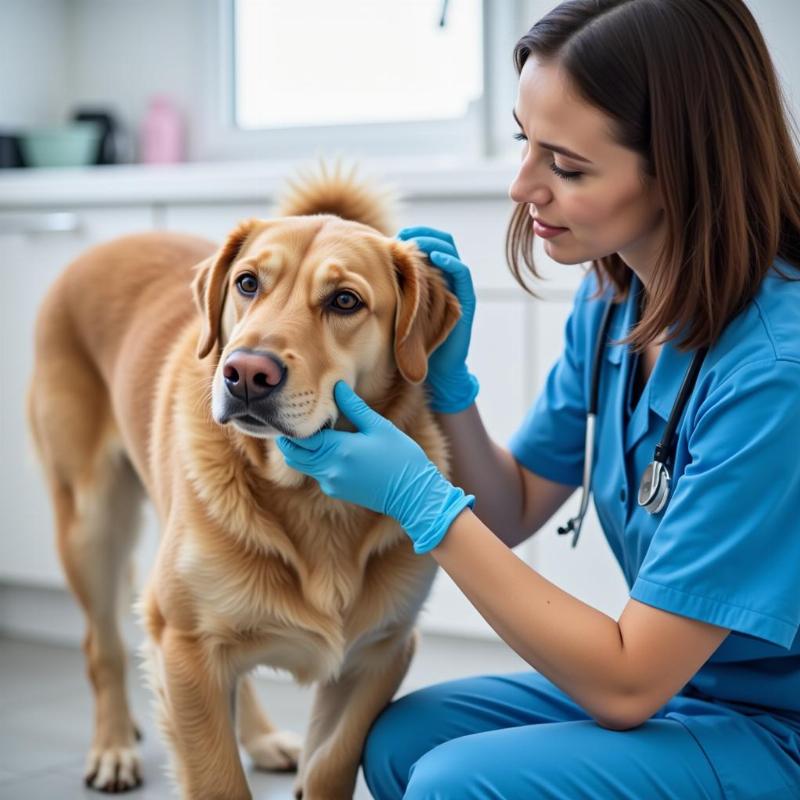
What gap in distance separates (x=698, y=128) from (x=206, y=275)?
63 cm

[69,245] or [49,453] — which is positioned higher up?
[69,245]

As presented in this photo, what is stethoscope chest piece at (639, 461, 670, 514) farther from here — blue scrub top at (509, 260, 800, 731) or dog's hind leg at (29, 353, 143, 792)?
dog's hind leg at (29, 353, 143, 792)

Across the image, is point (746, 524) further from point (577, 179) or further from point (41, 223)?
point (41, 223)

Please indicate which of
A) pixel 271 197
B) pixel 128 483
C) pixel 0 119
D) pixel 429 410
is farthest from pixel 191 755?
pixel 0 119

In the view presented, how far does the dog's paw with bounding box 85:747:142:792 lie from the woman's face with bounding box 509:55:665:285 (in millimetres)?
1236

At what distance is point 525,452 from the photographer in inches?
69.1

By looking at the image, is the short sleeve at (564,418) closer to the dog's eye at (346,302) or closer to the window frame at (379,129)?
the dog's eye at (346,302)

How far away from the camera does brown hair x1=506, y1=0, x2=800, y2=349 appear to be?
50.4 inches

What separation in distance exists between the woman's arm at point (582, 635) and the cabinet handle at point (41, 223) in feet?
5.97

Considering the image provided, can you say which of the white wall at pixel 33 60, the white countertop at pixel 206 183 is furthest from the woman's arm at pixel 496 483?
the white wall at pixel 33 60

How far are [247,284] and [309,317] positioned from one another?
0.11 metres

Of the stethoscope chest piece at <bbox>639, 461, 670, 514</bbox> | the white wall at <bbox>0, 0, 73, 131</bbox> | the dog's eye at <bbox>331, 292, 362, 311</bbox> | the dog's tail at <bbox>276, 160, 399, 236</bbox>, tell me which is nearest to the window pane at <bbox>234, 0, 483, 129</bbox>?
the white wall at <bbox>0, 0, 73, 131</bbox>

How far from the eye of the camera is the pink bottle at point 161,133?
10.7 feet

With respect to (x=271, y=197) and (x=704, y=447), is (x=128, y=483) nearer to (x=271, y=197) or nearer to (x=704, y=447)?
(x=271, y=197)
